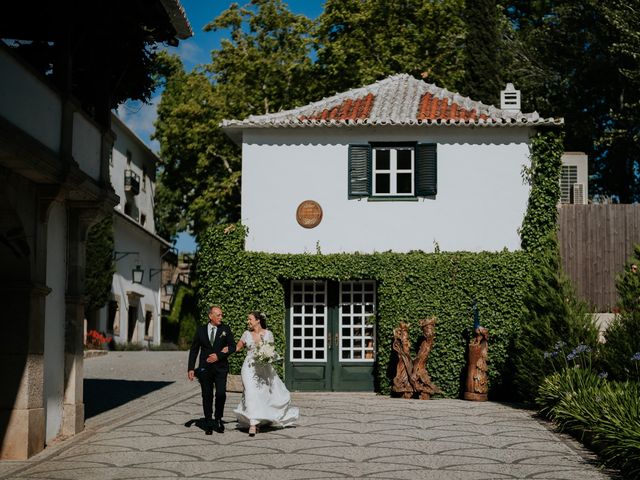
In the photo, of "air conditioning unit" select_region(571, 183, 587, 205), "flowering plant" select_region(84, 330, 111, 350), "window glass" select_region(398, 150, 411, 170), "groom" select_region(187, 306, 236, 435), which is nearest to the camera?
"groom" select_region(187, 306, 236, 435)

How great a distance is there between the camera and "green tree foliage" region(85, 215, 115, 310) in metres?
35.2

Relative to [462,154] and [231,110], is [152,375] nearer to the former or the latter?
[462,154]

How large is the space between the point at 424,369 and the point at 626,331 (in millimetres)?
6157

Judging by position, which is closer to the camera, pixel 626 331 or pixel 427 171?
pixel 626 331

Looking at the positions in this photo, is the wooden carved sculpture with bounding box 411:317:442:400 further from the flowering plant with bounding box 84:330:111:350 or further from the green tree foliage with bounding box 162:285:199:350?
the green tree foliage with bounding box 162:285:199:350

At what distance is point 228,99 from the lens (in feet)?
124

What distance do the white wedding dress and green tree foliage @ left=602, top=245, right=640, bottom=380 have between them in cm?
522

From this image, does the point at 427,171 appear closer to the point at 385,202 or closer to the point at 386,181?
the point at 386,181

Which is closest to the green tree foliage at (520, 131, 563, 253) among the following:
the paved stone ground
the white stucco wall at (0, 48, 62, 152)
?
the paved stone ground

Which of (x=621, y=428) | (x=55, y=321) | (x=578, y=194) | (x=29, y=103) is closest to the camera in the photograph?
(x=621, y=428)

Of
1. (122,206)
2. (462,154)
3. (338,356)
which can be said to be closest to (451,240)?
(462,154)

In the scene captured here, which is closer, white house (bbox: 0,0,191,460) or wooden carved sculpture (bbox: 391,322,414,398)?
white house (bbox: 0,0,191,460)

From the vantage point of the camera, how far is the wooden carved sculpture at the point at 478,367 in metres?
21.2

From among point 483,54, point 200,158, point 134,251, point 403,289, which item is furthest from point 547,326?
point 134,251
